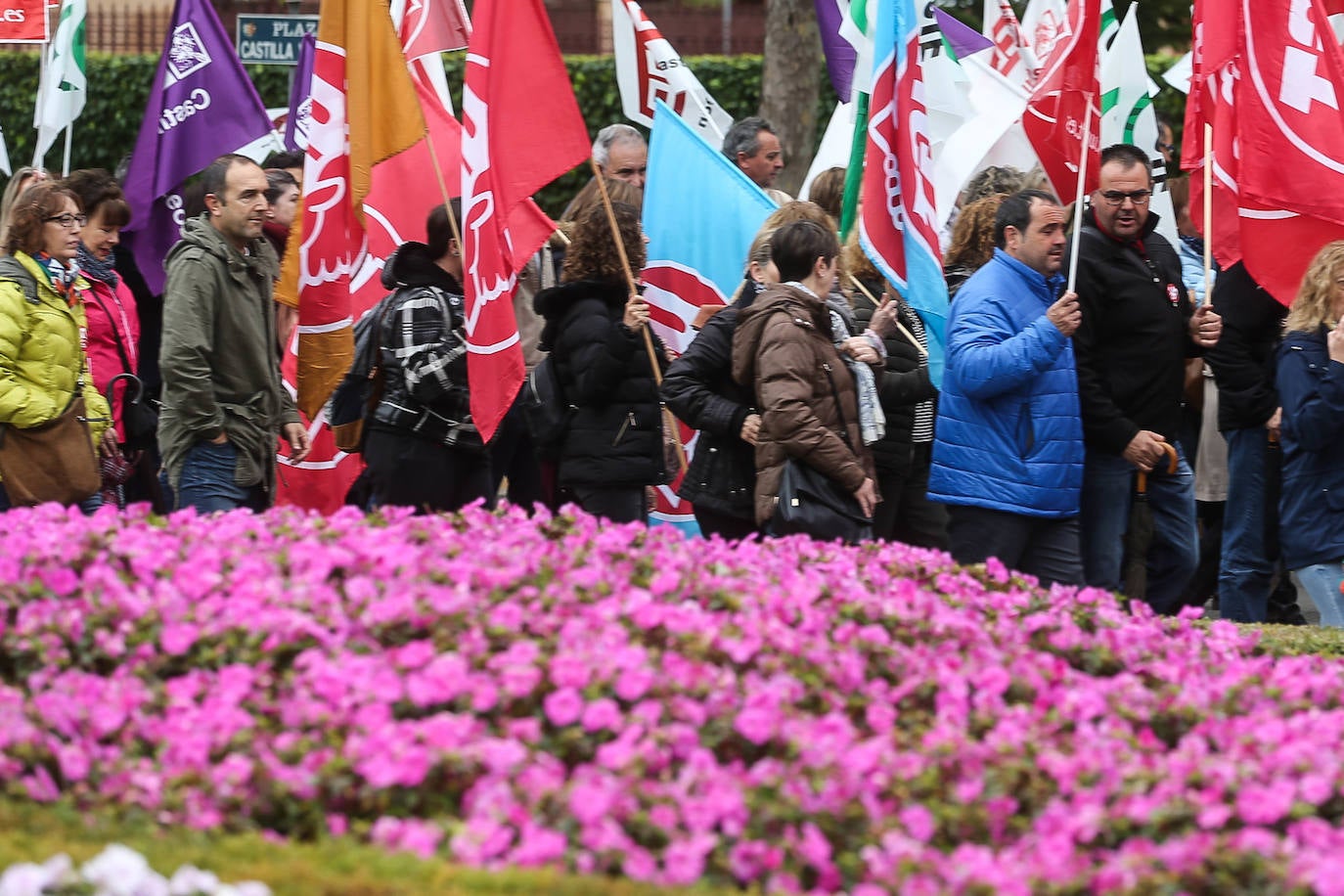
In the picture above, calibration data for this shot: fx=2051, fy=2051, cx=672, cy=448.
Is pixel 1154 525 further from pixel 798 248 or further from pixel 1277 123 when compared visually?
pixel 798 248

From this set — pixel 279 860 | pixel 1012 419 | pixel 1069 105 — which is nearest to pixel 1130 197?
pixel 1069 105

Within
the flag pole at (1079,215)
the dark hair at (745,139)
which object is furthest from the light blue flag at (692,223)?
the flag pole at (1079,215)

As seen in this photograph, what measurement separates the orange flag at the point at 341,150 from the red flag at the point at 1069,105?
2.66 m

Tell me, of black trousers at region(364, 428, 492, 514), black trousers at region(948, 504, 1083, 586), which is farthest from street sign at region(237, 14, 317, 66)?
black trousers at region(948, 504, 1083, 586)

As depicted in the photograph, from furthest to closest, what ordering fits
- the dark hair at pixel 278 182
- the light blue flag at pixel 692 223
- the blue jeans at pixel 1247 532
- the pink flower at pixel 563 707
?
the dark hair at pixel 278 182, the light blue flag at pixel 692 223, the blue jeans at pixel 1247 532, the pink flower at pixel 563 707

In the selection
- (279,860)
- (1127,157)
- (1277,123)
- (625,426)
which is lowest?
(279,860)

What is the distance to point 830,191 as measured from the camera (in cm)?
923

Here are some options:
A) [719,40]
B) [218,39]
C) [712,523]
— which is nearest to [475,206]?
[712,523]

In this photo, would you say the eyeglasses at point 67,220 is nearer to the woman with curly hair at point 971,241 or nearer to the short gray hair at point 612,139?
the short gray hair at point 612,139

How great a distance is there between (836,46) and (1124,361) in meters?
3.00

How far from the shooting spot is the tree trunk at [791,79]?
18.1 meters

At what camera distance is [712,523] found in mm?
7578

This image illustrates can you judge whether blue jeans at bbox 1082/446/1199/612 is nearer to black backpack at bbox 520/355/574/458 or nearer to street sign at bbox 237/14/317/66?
black backpack at bbox 520/355/574/458

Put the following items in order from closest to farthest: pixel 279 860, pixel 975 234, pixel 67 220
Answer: pixel 279 860
pixel 67 220
pixel 975 234
